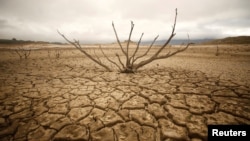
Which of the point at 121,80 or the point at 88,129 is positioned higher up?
the point at 121,80

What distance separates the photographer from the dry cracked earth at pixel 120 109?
1369mm

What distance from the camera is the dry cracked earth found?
1369mm

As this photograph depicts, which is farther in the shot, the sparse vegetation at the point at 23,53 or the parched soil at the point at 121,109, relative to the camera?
the sparse vegetation at the point at 23,53

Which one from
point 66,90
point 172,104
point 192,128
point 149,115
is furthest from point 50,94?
point 192,128

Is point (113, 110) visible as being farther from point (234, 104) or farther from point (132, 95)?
point (234, 104)

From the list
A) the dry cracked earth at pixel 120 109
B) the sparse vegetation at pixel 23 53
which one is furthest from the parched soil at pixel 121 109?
the sparse vegetation at pixel 23 53

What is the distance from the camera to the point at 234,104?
1823 mm

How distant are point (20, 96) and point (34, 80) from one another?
899 mm

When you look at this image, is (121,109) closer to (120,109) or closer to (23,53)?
(120,109)

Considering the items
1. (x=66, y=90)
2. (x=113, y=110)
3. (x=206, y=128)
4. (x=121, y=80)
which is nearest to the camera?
(x=206, y=128)

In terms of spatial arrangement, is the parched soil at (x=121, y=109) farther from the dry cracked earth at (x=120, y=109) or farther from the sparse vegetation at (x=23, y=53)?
the sparse vegetation at (x=23, y=53)

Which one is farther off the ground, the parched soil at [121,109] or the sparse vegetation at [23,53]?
the sparse vegetation at [23,53]

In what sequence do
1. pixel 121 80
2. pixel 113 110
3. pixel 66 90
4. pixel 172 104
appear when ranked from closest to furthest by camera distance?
pixel 113 110 → pixel 172 104 → pixel 66 90 → pixel 121 80

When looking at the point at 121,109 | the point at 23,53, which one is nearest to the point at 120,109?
the point at 121,109
